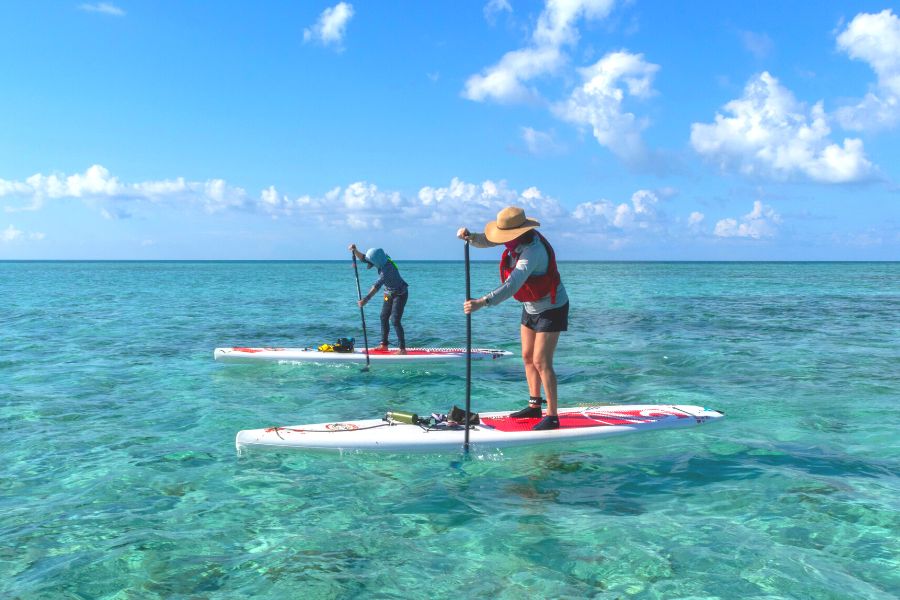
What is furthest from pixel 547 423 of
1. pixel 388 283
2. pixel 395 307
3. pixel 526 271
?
pixel 395 307

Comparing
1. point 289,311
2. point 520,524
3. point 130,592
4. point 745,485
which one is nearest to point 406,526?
point 520,524

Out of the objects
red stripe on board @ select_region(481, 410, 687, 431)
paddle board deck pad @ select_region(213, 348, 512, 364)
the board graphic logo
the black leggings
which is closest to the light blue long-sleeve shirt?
red stripe on board @ select_region(481, 410, 687, 431)

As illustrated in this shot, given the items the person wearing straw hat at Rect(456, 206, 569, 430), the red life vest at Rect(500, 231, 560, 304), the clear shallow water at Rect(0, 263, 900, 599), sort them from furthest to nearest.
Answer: the red life vest at Rect(500, 231, 560, 304)
the person wearing straw hat at Rect(456, 206, 569, 430)
the clear shallow water at Rect(0, 263, 900, 599)

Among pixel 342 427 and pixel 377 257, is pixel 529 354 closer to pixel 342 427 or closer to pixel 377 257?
pixel 342 427

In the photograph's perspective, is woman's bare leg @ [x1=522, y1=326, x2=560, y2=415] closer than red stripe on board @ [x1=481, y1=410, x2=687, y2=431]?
Yes

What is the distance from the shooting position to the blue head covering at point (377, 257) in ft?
46.4

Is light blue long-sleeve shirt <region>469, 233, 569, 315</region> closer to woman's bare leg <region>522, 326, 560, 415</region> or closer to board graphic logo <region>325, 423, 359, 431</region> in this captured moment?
woman's bare leg <region>522, 326, 560, 415</region>

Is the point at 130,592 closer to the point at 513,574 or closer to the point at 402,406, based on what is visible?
the point at 513,574

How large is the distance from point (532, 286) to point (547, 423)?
1905mm

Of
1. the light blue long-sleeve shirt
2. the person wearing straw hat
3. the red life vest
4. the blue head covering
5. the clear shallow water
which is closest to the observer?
the clear shallow water

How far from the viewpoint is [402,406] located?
37.2ft

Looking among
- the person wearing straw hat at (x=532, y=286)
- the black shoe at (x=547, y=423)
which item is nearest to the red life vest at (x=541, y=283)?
the person wearing straw hat at (x=532, y=286)

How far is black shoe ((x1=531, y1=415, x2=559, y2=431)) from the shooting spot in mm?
8219

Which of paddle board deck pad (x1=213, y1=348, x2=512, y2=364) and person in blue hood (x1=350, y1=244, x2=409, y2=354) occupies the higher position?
person in blue hood (x1=350, y1=244, x2=409, y2=354)
